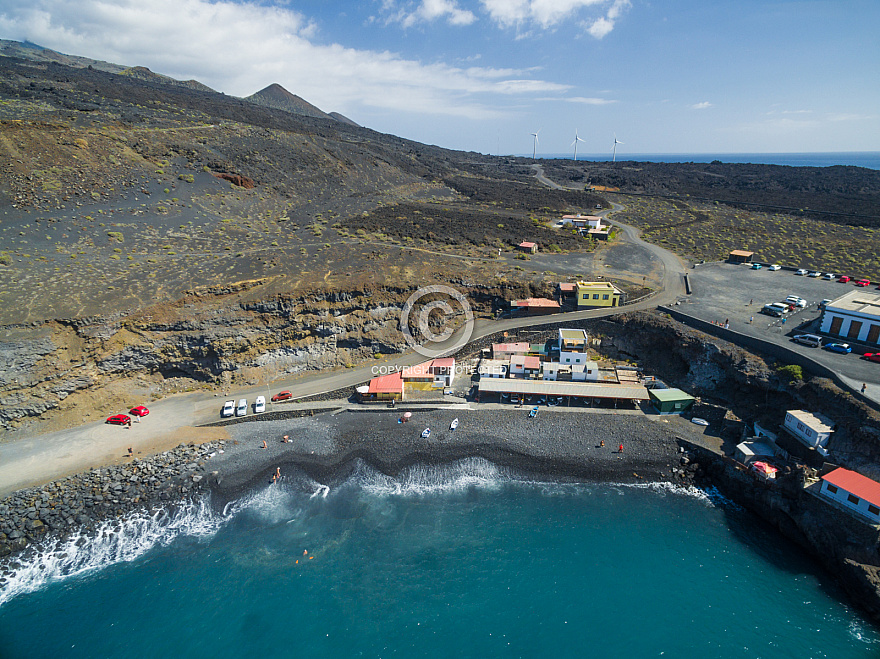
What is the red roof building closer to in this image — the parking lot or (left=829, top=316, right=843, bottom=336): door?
the parking lot

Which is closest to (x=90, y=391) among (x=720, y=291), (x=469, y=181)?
(x=720, y=291)

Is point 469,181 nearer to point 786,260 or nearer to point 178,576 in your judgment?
point 786,260

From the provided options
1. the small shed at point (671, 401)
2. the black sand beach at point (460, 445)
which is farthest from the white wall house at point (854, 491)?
the small shed at point (671, 401)

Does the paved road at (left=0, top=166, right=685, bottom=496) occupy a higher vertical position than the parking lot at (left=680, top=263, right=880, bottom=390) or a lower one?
lower

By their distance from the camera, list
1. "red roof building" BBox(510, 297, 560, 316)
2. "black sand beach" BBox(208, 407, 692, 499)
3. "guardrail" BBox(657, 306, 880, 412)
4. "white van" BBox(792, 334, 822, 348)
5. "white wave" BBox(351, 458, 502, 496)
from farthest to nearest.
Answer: "red roof building" BBox(510, 297, 560, 316)
"white van" BBox(792, 334, 822, 348)
"black sand beach" BBox(208, 407, 692, 499)
"white wave" BBox(351, 458, 502, 496)
"guardrail" BBox(657, 306, 880, 412)

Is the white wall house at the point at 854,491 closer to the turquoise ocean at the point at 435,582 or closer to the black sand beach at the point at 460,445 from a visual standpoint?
the turquoise ocean at the point at 435,582

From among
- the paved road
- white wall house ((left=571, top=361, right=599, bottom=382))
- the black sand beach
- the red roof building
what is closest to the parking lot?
the paved road
